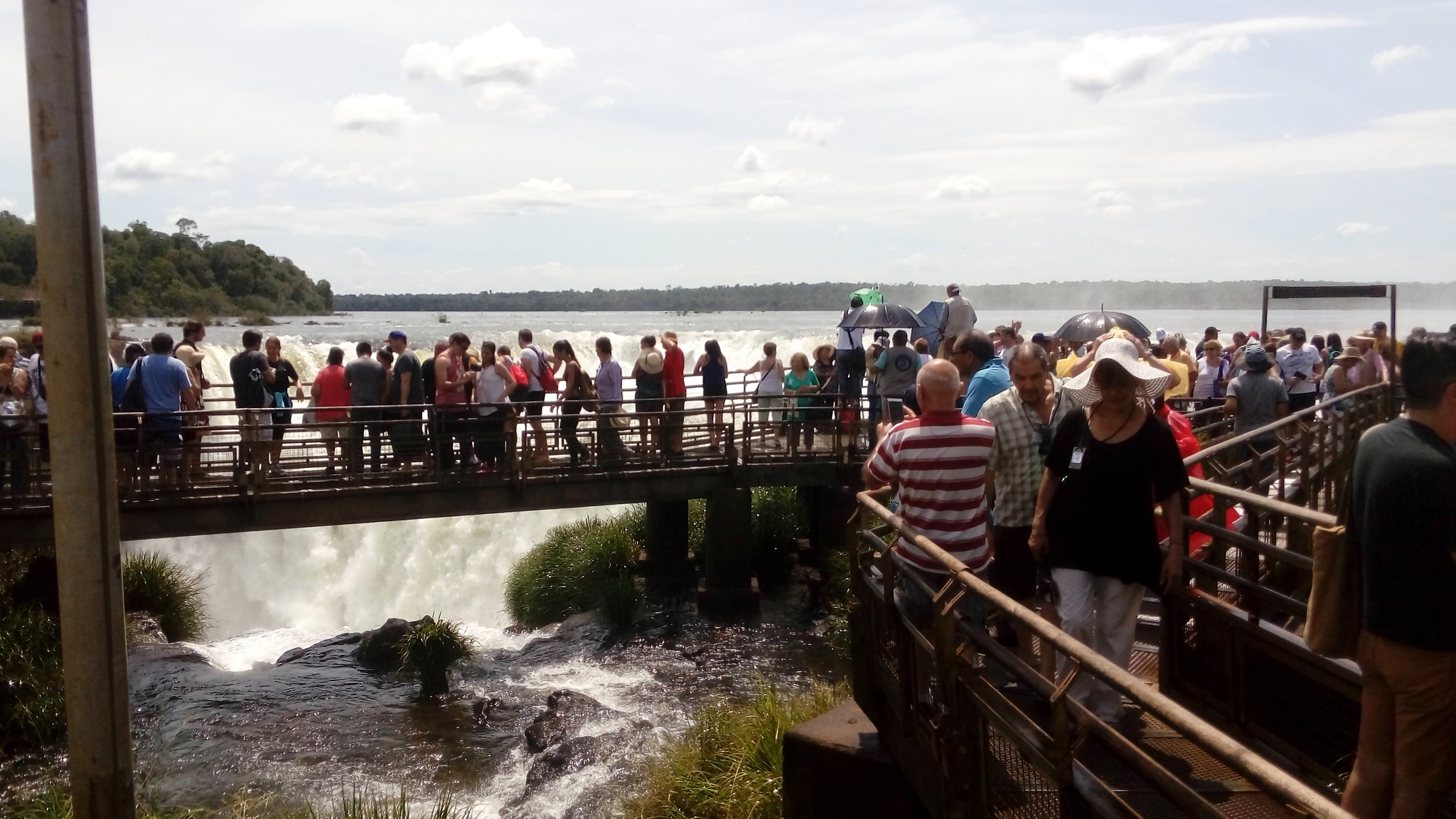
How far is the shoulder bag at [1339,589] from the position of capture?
3.55 meters

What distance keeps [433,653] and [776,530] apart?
18.1 feet

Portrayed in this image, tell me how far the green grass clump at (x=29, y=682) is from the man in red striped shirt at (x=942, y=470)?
8858 millimetres

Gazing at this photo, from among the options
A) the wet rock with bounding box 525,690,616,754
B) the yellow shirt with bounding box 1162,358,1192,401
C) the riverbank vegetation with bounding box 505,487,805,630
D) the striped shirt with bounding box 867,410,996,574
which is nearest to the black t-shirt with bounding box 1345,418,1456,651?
the striped shirt with bounding box 867,410,996,574

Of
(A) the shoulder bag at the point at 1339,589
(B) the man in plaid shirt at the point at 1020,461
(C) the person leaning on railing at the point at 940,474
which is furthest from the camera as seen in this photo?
(B) the man in plaid shirt at the point at 1020,461

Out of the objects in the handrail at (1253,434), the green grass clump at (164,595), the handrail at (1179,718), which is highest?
the handrail at (1253,434)

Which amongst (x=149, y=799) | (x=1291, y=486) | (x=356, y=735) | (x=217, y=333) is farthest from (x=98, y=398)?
(x=217, y=333)

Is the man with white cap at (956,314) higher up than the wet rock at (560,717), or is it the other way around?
the man with white cap at (956,314)

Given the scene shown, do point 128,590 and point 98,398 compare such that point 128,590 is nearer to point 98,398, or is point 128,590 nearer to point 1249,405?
point 98,398

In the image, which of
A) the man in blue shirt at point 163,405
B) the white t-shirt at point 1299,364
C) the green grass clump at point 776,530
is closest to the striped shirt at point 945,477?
the man in blue shirt at point 163,405

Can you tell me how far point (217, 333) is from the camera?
73750mm

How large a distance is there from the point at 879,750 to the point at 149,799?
6.27m

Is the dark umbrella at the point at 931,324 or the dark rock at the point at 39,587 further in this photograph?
Result: the dark umbrella at the point at 931,324

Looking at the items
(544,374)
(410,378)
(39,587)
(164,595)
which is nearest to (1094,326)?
(544,374)

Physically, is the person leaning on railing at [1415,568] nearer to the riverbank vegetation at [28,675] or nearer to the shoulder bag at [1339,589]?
the shoulder bag at [1339,589]
